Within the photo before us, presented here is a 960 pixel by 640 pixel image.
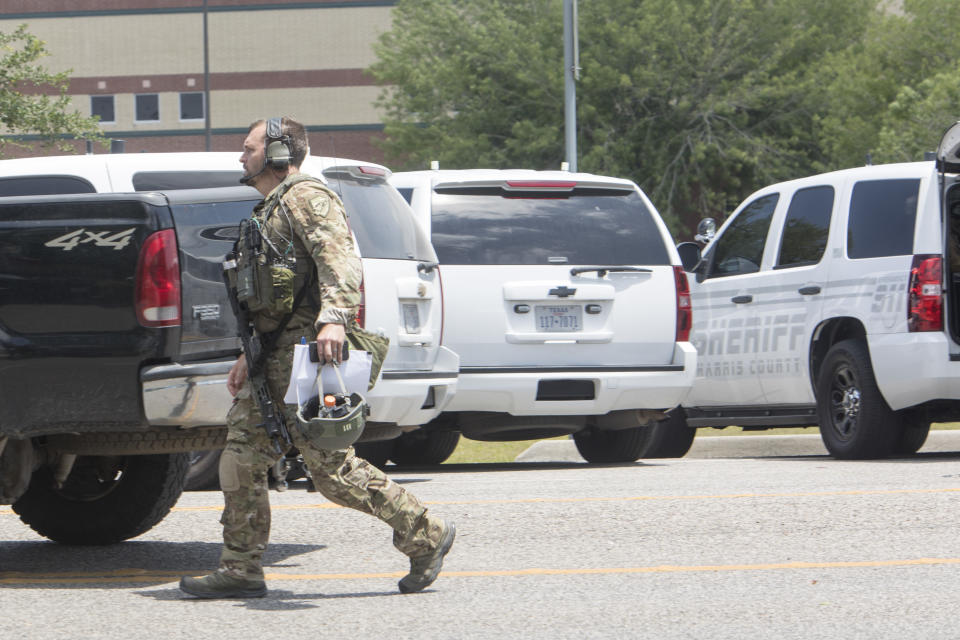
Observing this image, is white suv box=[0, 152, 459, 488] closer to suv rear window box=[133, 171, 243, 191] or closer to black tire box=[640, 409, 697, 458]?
suv rear window box=[133, 171, 243, 191]

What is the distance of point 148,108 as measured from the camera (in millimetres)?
61750

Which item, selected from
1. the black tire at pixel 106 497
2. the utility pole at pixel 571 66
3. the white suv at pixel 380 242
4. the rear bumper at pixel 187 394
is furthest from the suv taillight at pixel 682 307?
the utility pole at pixel 571 66

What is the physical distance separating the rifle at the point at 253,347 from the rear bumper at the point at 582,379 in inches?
179

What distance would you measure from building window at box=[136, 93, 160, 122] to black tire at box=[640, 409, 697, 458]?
5012 centimetres

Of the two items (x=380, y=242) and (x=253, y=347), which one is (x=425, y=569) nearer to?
(x=253, y=347)

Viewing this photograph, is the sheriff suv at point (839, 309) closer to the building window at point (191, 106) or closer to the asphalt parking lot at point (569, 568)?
the asphalt parking lot at point (569, 568)

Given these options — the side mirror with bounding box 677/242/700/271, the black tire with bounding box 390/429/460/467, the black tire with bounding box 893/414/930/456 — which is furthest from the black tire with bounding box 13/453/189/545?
the side mirror with bounding box 677/242/700/271

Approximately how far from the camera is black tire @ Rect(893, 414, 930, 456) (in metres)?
11.3

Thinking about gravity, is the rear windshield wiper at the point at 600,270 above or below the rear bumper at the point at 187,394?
below

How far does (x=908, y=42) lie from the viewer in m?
36.1

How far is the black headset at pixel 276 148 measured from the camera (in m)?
6.01

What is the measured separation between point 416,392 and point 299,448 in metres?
3.32

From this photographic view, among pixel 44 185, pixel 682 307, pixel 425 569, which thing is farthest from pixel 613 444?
pixel 425 569

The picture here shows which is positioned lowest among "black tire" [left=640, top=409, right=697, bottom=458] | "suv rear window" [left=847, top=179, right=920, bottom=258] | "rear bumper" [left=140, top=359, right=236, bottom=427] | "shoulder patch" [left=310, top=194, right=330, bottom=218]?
"black tire" [left=640, top=409, right=697, bottom=458]
